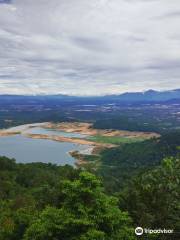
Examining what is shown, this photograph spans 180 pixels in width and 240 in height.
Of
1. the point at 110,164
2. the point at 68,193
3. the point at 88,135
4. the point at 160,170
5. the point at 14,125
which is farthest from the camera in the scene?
the point at 14,125

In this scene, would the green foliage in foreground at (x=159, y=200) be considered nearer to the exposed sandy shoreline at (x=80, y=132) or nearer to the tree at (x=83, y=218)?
the tree at (x=83, y=218)

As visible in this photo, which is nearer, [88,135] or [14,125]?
[88,135]

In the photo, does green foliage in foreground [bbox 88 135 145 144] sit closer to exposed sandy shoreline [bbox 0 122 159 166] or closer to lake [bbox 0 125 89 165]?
exposed sandy shoreline [bbox 0 122 159 166]

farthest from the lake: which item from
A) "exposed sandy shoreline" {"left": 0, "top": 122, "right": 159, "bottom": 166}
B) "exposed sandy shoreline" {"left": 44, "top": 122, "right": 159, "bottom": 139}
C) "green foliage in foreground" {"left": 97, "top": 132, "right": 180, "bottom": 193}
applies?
"exposed sandy shoreline" {"left": 44, "top": 122, "right": 159, "bottom": 139}

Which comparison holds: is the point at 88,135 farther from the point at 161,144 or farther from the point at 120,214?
the point at 120,214

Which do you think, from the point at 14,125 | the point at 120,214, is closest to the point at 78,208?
the point at 120,214

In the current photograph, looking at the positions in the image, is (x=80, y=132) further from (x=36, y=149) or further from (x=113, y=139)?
(x=36, y=149)

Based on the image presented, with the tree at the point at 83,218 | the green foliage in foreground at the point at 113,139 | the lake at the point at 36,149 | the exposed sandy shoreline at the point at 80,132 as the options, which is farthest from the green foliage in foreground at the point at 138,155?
the tree at the point at 83,218

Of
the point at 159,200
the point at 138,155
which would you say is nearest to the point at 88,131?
the point at 138,155
